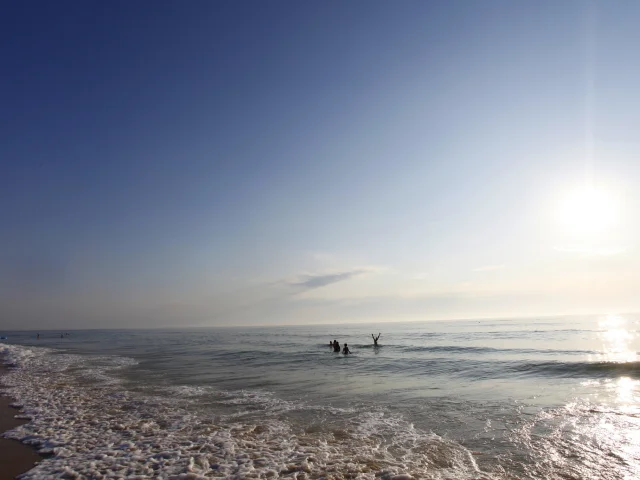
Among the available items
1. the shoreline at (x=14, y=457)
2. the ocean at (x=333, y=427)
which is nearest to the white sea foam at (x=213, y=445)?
the ocean at (x=333, y=427)

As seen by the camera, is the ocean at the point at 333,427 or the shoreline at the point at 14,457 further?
the ocean at the point at 333,427

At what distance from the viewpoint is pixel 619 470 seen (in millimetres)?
10031

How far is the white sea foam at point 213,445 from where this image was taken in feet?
31.6

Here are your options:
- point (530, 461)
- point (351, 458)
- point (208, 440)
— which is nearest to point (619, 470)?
point (530, 461)

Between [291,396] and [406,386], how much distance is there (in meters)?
7.91

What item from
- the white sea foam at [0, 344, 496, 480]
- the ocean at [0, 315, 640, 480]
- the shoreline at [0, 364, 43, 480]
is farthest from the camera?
the ocean at [0, 315, 640, 480]

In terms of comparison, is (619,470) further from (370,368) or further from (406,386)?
(370,368)

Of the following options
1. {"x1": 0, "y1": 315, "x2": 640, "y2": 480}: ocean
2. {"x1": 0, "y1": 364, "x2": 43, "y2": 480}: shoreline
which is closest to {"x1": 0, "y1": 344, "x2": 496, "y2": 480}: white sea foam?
{"x1": 0, "y1": 315, "x2": 640, "y2": 480}: ocean

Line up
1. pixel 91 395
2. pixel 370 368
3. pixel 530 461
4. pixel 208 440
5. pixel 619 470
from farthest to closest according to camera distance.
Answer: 1. pixel 370 368
2. pixel 91 395
3. pixel 208 440
4. pixel 530 461
5. pixel 619 470

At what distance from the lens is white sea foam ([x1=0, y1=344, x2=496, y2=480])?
31.6 ft

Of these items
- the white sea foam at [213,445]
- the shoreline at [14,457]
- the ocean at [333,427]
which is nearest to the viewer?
the shoreline at [14,457]

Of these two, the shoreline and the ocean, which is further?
the ocean

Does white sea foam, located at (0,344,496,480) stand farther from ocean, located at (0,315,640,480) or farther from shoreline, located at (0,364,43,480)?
shoreline, located at (0,364,43,480)

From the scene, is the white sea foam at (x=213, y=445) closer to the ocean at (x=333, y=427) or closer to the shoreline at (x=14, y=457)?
the ocean at (x=333, y=427)
